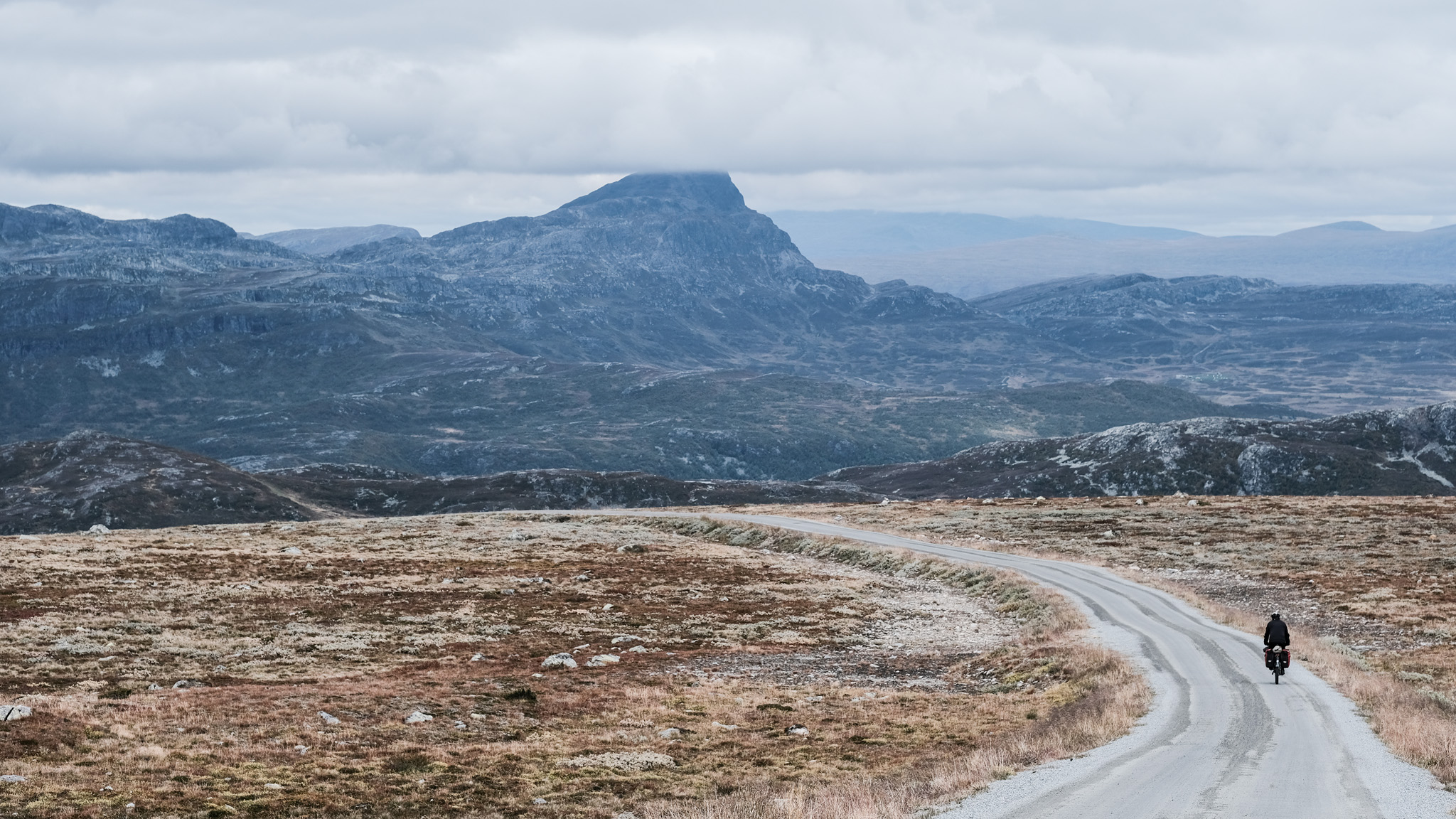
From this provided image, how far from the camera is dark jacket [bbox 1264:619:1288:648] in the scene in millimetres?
37781

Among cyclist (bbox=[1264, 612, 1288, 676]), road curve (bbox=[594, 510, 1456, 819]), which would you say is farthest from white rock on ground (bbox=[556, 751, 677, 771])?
cyclist (bbox=[1264, 612, 1288, 676])

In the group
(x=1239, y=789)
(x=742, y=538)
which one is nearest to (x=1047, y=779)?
(x=1239, y=789)

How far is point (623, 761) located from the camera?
97.2 feet

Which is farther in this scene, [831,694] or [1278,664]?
[831,694]

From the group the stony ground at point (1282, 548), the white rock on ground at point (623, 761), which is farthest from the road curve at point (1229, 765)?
the white rock on ground at point (623, 761)

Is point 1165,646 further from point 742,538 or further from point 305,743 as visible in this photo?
point 742,538

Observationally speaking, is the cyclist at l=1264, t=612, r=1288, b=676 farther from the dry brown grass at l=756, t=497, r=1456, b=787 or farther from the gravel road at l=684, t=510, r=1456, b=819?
the dry brown grass at l=756, t=497, r=1456, b=787

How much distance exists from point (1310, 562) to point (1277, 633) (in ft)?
155

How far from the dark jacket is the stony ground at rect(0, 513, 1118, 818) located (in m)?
6.59

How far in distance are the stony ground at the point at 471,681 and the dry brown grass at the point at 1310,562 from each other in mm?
10352

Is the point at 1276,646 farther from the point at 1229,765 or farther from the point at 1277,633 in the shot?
the point at 1229,765

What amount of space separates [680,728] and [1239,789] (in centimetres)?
1585

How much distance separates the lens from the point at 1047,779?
24.9 meters

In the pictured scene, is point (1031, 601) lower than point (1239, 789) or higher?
lower
